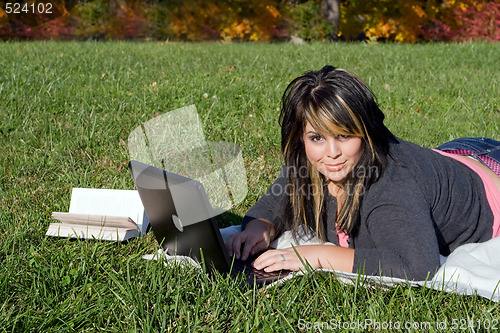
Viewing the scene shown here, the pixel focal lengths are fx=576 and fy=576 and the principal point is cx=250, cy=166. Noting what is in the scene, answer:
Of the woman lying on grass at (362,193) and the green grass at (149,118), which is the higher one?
the woman lying on grass at (362,193)

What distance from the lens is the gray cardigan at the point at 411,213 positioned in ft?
8.63

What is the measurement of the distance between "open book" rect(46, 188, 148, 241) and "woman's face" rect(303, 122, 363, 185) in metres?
1.22

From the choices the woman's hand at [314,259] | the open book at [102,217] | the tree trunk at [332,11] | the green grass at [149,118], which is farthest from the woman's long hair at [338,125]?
the tree trunk at [332,11]

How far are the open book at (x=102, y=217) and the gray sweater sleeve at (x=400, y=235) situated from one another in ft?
4.69

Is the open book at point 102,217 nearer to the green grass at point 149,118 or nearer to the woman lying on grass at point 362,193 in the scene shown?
the green grass at point 149,118

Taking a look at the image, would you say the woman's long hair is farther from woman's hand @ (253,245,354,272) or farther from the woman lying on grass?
woman's hand @ (253,245,354,272)

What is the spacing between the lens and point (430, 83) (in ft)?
24.1

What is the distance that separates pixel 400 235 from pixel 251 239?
0.90m

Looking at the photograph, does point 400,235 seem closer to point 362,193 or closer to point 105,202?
point 362,193

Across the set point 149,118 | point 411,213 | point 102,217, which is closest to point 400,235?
point 411,213

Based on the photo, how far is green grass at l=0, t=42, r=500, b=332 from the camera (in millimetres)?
2539

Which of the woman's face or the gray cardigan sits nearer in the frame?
the gray cardigan

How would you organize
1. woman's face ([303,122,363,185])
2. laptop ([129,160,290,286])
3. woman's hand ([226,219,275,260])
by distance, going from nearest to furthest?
laptop ([129,160,290,286])
woman's face ([303,122,363,185])
woman's hand ([226,219,275,260])

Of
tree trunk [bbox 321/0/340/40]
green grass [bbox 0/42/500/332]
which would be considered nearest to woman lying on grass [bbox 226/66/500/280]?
green grass [bbox 0/42/500/332]
